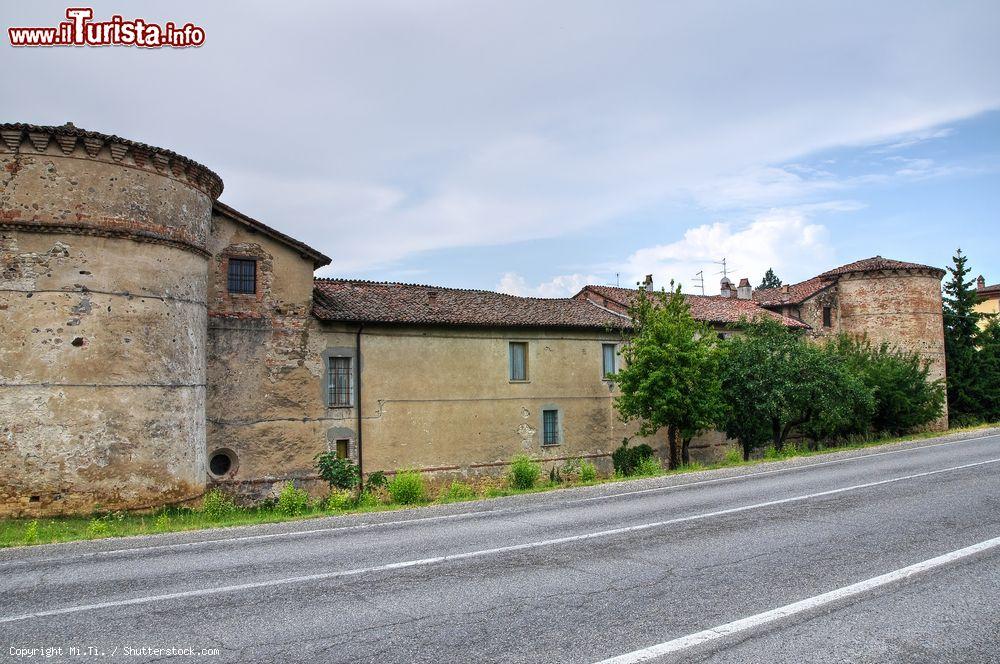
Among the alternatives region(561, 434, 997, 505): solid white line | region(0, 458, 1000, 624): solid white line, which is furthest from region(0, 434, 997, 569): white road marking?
region(0, 458, 1000, 624): solid white line

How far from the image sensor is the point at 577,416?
26.6 meters

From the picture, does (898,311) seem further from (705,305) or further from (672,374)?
(672,374)

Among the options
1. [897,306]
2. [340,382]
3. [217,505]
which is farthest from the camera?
[897,306]

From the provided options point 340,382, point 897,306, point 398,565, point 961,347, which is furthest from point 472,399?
point 961,347

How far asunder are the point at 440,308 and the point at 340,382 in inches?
188

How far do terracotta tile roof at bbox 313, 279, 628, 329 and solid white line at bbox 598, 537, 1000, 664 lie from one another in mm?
17068

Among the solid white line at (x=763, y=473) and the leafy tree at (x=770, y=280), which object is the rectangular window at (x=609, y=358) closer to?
the solid white line at (x=763, y=473)

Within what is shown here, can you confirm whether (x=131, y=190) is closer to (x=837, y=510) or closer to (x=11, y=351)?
(x=11, y=351)

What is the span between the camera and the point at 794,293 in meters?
39.8

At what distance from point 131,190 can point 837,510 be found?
15.5 meters

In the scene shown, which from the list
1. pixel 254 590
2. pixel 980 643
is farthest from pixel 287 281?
pixel 980 643

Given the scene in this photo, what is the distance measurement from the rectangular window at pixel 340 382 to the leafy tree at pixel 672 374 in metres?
9.21

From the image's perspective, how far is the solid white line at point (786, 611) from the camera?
5.17m

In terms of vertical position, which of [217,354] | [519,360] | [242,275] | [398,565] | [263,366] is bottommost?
[398,565]
